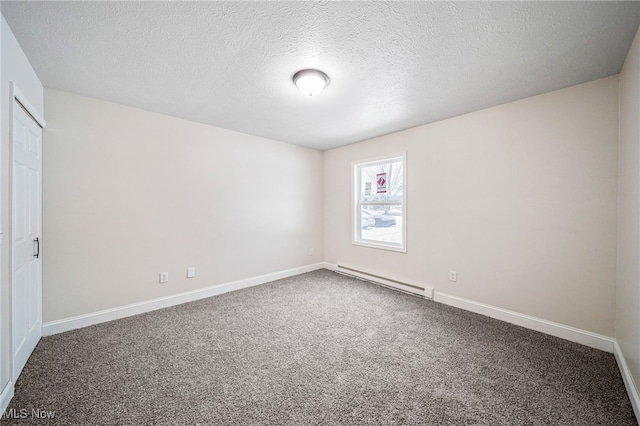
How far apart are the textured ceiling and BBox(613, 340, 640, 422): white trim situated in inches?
89.3

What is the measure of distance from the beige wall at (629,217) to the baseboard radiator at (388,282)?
5.62 feet

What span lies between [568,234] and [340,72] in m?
2.59

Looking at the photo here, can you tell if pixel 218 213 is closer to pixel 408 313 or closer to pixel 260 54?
pixel 260 54

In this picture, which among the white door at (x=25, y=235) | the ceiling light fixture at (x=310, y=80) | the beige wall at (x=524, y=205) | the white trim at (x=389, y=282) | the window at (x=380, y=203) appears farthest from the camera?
the window at (x=380, y=203)

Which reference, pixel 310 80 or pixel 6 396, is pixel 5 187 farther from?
pixel 310 80

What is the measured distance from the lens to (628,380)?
171cm

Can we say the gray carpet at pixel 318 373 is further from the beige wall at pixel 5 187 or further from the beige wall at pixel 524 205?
the beige wall at pixel 524 205

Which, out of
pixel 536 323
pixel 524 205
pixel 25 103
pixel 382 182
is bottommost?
pixel 536 323

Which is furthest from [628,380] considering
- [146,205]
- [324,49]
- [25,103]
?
[25,103]

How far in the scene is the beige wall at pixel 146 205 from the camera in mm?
2518

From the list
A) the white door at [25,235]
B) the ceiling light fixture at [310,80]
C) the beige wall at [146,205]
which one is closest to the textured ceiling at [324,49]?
the ceiling light fixture at [310,80]

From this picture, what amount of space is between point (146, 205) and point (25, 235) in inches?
41.9

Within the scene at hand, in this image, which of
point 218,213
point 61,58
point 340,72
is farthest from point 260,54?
point 218,213

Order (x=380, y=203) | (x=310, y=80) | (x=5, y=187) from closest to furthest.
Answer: (x=5, y=187)
(x=310, y=80)
(x=380, y=203)
